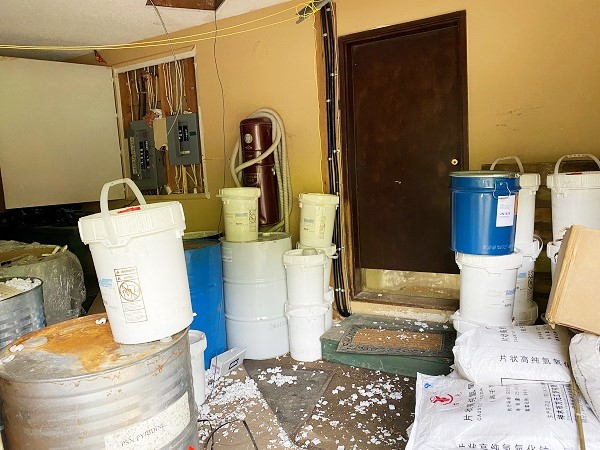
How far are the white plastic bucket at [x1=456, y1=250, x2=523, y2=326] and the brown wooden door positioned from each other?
0.73 m

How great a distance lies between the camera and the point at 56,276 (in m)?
2.71

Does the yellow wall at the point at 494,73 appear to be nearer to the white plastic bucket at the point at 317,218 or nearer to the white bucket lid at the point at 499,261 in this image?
the white plastic bucket at the point at 317,218

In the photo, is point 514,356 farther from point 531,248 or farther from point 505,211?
point 531,248

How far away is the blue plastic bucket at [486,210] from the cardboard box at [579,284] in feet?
2.33

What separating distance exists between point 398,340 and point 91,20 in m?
3.04

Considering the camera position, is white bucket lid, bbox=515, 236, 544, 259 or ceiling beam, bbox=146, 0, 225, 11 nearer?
white bucket lid, bbox=515, 236, 544, 259

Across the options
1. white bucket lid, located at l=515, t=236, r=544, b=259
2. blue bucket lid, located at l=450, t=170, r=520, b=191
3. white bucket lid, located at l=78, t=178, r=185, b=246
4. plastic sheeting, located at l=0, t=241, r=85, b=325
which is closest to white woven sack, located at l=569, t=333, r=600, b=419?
blue bucket lid, located at l=450, t=170, r=520, b=191

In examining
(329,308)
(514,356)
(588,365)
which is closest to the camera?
(588,365)

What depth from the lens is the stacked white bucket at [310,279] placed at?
2.90 metres

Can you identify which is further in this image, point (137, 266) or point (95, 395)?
point (137, 266)

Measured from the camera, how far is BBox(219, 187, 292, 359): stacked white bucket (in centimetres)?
292

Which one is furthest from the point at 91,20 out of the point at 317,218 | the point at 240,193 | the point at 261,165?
the point at 317,218

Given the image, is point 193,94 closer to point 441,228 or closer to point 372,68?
point 372,68

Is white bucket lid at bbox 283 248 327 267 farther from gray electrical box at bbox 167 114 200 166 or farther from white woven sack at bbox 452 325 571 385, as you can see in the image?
gray electrical box at bbox 167 114 200 166
